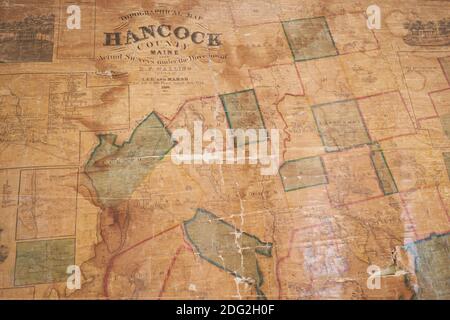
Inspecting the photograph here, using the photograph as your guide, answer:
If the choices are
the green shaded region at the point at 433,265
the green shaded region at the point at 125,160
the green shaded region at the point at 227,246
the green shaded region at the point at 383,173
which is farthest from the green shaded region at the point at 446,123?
the green shaded region at the point at 125,160

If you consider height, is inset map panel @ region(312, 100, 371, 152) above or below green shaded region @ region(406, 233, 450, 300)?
above

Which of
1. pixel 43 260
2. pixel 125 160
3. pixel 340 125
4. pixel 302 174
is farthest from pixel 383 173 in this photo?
pixel 43 260

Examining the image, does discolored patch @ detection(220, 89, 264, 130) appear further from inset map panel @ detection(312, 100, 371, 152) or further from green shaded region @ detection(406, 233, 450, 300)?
green shaded region @ detection(406, 233, 450, 300)

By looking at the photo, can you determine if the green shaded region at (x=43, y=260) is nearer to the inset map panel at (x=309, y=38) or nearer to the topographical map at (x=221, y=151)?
the topographical map at (x=221, y=151)

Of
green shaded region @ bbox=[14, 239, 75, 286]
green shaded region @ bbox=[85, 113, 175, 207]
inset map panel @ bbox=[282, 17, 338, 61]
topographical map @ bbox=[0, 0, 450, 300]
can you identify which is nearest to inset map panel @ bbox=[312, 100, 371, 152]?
topographical map @ bbox=[0, 0, 450, 300]

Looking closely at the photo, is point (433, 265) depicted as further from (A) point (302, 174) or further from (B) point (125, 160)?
(B) point (125, 160)
